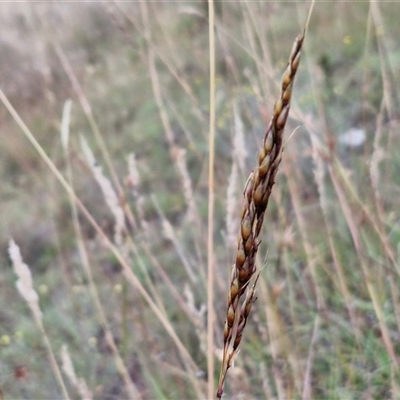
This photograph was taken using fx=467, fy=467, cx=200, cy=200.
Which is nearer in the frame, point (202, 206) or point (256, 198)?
point (256, 198)

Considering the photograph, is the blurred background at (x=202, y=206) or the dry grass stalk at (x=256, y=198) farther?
the blurred background at (x=202, y=206)

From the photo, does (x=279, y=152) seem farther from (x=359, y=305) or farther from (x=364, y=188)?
(x=364, y=188)

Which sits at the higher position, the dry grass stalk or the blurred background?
the blurred background

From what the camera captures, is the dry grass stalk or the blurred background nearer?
the dry grass stalk

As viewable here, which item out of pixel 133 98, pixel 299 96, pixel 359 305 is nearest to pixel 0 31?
pixel 133 98

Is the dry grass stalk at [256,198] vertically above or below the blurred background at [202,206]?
below

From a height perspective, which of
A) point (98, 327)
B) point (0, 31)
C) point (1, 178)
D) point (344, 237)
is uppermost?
point (0, 31)

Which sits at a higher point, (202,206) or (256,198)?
(202,206)

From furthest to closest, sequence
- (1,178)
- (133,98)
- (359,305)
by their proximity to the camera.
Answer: (133,98)
(1,178)
(359,305)
